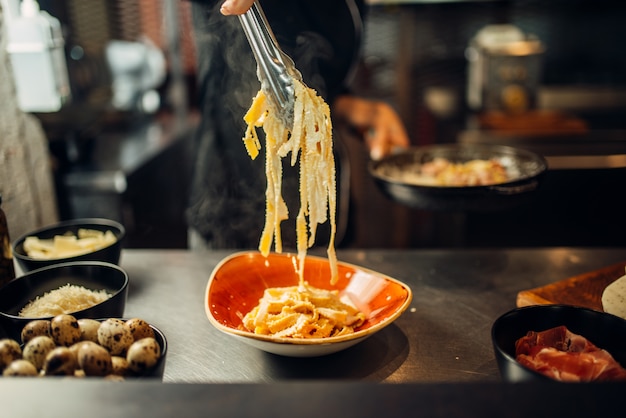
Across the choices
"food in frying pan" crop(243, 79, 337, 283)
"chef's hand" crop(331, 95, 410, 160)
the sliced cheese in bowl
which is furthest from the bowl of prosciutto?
"chef's hand" crop(331, 95, 410, 160)

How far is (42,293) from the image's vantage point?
4.76ft

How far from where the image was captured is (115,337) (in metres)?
1.11

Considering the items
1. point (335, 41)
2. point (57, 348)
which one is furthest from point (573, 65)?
point (57, 348)

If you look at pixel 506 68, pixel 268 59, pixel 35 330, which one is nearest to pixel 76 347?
pixel 35 330

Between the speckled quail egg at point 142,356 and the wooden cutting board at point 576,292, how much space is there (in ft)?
3.26

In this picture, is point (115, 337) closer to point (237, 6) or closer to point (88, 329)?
point (88, 329)

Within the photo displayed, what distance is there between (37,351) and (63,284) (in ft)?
1.52

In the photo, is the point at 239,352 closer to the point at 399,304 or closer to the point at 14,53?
the point at 399,304

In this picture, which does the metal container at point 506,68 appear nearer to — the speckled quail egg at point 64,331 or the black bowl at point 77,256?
the black bowl at point 77,256

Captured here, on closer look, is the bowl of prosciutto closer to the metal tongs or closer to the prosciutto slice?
the prosciutto slice

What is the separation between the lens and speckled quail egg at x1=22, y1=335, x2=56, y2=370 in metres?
1.05

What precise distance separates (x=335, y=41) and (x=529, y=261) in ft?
3.80

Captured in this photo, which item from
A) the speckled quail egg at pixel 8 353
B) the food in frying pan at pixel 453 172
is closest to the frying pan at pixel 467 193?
the food in frying pan at pixel 453 172

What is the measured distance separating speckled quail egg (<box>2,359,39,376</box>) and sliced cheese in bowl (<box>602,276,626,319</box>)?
48.7 inches
